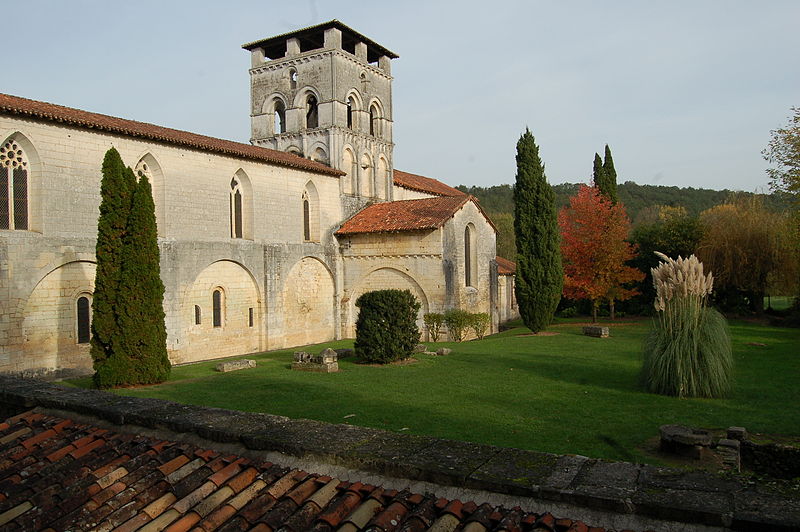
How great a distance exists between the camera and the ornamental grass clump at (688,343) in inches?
439

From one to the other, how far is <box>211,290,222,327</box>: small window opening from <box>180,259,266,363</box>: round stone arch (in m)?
0.08

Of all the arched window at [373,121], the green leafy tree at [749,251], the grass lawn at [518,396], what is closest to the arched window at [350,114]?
the arched window at [373,121]

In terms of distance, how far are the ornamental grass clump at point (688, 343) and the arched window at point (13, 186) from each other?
54.8 ft

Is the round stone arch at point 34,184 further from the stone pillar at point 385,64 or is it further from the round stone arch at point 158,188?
the stone pillar at point 385,64

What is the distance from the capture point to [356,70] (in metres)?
28.8

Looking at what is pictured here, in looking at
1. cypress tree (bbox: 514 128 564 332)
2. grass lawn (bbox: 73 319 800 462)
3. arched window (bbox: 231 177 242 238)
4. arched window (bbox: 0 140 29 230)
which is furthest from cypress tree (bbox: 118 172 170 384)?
cypress tree (bbox: 514 128 564 332)

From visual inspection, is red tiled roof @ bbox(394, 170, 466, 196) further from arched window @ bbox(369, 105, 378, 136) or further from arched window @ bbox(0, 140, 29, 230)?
arched window @ bbox(0, 140, 29, 230)

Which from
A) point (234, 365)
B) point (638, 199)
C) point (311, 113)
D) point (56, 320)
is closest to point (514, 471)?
point (234, 365)

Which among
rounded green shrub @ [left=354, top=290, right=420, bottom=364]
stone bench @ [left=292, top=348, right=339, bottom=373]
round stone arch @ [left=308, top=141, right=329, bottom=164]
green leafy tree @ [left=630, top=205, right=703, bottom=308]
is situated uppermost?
round stone arch @ [left=308, top=141, right=329, bottom=164]

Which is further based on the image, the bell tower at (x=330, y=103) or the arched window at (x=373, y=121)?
the arched window at (x=373, y=121)

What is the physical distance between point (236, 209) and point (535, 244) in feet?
42.0

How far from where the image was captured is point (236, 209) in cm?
2242

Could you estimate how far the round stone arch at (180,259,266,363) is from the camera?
19875 millimetres

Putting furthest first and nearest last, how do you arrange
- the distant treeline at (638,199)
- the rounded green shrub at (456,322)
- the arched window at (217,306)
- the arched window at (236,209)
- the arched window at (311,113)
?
the distant treeline at (638,199)
the arched window at (311,113)
the rounded green shrub at (456,322)
the arched window at (236,209)
the arched window at (217,306)
